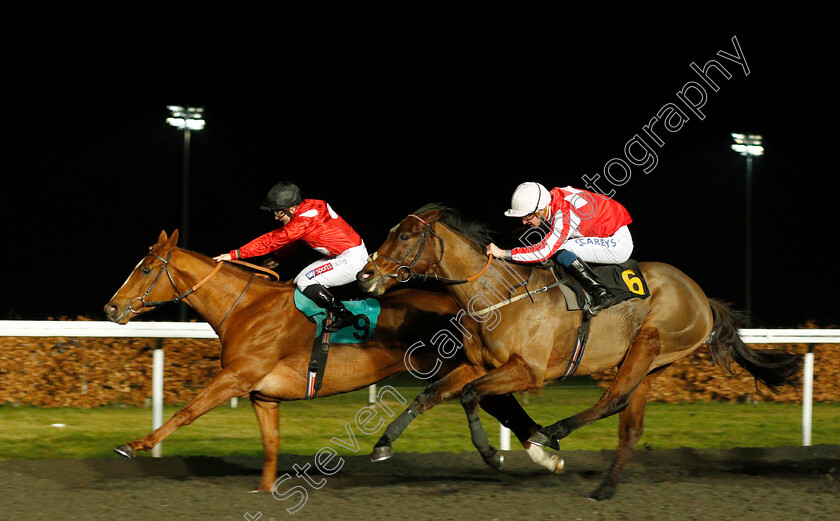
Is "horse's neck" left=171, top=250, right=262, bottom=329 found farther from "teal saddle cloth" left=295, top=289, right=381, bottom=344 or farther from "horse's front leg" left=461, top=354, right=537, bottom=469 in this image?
"horse's front leg" left=461, top=354, right=537, bottom=469

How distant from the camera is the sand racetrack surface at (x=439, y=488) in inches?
166

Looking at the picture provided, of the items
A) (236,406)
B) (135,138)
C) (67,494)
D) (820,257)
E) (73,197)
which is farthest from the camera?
(135,138)

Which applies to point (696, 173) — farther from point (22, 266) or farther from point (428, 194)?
point (22, 266)

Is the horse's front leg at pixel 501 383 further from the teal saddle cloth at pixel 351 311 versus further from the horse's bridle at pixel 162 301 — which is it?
the horse's bridle at pixel 162 301

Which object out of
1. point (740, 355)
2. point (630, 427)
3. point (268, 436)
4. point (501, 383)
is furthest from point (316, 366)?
point (740, 355)

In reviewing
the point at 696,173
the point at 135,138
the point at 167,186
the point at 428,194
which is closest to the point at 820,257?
the point at 696,173

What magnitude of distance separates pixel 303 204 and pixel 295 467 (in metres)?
1.67

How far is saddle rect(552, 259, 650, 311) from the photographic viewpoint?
4.91 meters

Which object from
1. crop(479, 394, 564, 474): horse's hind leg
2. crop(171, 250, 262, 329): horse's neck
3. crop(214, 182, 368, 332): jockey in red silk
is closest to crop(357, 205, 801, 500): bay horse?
crop(479, 394, 564, 474): horse's hind leg

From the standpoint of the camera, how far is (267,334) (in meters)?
4.95

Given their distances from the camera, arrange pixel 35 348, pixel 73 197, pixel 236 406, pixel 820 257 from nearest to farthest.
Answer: pixel 35 348 < pixel 236 406 < pixel 820 257 < pixel 73 197

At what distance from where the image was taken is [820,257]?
2825 cm

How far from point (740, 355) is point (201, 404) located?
11.5 feet

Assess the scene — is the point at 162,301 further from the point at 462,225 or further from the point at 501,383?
the point at 501,383
